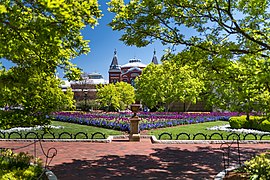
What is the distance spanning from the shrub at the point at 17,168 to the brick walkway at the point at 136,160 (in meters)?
0.82

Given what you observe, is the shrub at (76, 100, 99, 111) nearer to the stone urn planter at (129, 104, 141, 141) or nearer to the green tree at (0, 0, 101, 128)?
the stone urn planter at (129, 104, 141, 141)

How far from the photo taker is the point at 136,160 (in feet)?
28.2

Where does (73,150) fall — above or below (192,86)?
below

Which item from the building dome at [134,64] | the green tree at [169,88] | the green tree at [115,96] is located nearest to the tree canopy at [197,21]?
the green tree at [169,88]

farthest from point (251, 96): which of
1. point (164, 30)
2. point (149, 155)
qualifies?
point (149, 155)

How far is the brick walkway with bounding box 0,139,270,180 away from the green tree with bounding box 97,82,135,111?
2648 cm

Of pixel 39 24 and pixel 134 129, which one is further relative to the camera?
pixel 134 129

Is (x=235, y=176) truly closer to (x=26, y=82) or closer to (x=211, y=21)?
(x=211, y=21)

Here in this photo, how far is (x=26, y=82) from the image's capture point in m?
4.91

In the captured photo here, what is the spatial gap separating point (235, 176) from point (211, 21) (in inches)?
152

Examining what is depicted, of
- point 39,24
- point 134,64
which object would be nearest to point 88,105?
point 134,64

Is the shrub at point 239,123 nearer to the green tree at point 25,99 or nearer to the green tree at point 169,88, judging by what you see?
the green tree at point 169,88

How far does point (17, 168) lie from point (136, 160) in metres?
3.64

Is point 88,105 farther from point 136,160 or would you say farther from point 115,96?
point 136,160
